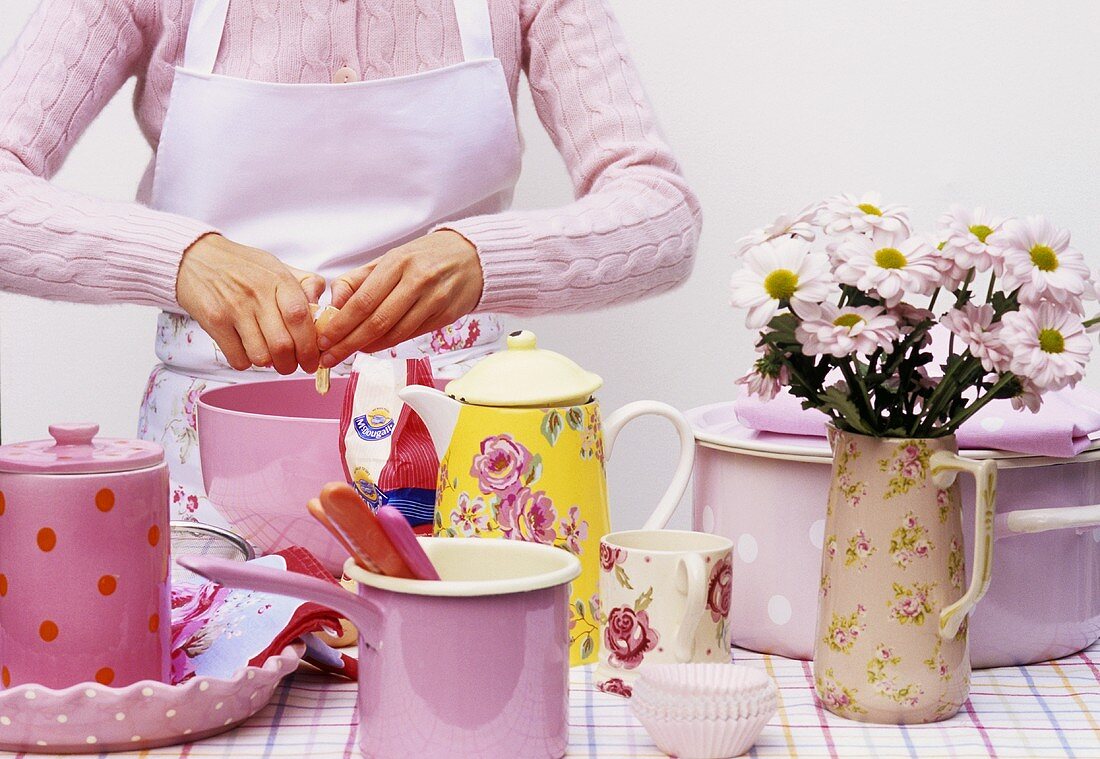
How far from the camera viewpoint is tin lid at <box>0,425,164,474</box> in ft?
1.98

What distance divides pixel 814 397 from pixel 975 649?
0.69ft

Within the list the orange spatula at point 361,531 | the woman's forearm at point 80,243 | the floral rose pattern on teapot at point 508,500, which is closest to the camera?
the orange spatula at point 361,531

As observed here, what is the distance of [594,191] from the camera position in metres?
1.25

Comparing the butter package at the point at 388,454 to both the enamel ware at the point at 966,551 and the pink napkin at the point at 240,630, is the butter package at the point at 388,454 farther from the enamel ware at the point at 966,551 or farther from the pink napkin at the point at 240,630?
the enamel ware at the point at 966,551

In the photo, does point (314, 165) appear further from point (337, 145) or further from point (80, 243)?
point (80, 243)

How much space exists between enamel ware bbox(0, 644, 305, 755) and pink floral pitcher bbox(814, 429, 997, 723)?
1.03 ft

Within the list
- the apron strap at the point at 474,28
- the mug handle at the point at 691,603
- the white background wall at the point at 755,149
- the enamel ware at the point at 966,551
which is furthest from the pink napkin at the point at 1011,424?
the white background wall at the point at 755,149

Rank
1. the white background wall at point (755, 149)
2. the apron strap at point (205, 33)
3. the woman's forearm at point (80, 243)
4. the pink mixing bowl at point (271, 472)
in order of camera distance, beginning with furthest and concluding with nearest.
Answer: the white background wall at point (755, 149) → the apron strap at point (205, 33) → the woman's forearm at point (80, 243) → the pink mixing bowl at point (271, 472)

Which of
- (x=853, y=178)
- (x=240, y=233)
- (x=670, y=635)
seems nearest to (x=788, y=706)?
(x=670, y=635)

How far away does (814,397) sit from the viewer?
687mm

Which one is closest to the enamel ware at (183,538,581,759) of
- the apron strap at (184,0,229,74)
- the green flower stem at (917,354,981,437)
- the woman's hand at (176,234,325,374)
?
the green flower stem at (917,354,981,437)

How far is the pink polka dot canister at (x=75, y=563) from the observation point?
60 cm

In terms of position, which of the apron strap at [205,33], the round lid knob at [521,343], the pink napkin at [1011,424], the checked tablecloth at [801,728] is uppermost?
the apron strap at [205,33]

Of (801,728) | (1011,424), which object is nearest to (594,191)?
(1011,424)
